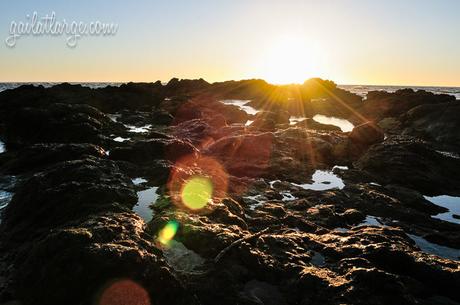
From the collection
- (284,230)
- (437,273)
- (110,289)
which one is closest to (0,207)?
(110,289)

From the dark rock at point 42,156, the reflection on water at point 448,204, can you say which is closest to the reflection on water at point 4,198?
the dark rock at point 42,156

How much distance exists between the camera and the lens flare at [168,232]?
11.4 metres

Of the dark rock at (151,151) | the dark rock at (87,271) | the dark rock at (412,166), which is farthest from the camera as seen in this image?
the dark rock at (151,151)

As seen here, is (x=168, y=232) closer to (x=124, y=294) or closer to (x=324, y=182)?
(x=124, y=294)

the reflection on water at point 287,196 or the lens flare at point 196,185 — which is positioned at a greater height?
the lens flare at point 196,185

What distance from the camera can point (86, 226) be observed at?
1002 cm

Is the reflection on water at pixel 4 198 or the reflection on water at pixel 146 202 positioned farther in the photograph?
the reflection on water at pixel 4 198

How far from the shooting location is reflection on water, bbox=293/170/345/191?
67.3 feet

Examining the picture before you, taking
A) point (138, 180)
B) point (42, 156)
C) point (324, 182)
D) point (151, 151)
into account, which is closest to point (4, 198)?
point (42, 156)

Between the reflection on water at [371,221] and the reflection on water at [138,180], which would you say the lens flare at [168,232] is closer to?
the reflection on water at [138,180]

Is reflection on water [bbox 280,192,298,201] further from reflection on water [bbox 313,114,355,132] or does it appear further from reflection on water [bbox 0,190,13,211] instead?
reflection on water [bbox 313,114,355,132]

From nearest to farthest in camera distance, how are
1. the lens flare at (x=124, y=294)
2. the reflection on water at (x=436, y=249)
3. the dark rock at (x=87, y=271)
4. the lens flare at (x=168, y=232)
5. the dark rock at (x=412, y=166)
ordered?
1. the lens flare at (x=124, y=294)
2. the dark rock at (x=87, y=271)
3. the lens flare at (x=168, y=232)
4. the reflection on water at (x=436, y=249)
5. the dark rock at (x=412, y=166)

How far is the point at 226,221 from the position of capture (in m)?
13.4

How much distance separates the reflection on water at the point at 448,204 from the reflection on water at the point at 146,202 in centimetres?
1225
